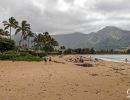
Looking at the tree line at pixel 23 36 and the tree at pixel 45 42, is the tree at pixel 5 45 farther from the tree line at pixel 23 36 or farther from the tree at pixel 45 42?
the tree at pixel 45 42

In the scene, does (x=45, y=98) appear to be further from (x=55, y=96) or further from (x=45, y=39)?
(x=45, y=39)

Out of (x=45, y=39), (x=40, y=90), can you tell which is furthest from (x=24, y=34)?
(x=40, y=90)

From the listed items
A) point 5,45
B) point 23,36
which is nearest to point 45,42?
point 23,36

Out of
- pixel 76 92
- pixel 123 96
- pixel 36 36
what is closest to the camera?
pixel 123 96

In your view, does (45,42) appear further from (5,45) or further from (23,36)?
(5,45)

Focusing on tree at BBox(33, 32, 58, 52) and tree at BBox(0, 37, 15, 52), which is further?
tree at BBox(33, 32, 58, 52)

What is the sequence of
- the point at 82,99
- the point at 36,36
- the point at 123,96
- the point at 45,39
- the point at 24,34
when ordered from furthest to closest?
the point at 36,36, the point at 45,39, the point at 24,34, the point at 123,96, the point at 82,99

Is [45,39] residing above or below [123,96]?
above

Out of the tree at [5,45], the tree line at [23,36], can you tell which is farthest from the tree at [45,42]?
the tree at [5,45]

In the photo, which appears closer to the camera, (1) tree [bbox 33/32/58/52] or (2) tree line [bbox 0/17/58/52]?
(2) tree line [bbox 0/17/58/52]

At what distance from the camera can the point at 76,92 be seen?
18.3 meters

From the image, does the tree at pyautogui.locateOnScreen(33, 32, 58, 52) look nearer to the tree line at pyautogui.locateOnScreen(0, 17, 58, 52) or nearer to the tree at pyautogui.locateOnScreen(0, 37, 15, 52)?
the tree line at pyautogui.locateOnScreen(0, 17, 58, 52)

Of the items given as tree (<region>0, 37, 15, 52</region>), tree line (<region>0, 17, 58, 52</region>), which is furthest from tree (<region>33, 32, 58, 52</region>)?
tree (<region>0, 37, 15, 52</region>)

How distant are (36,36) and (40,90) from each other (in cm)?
13558
